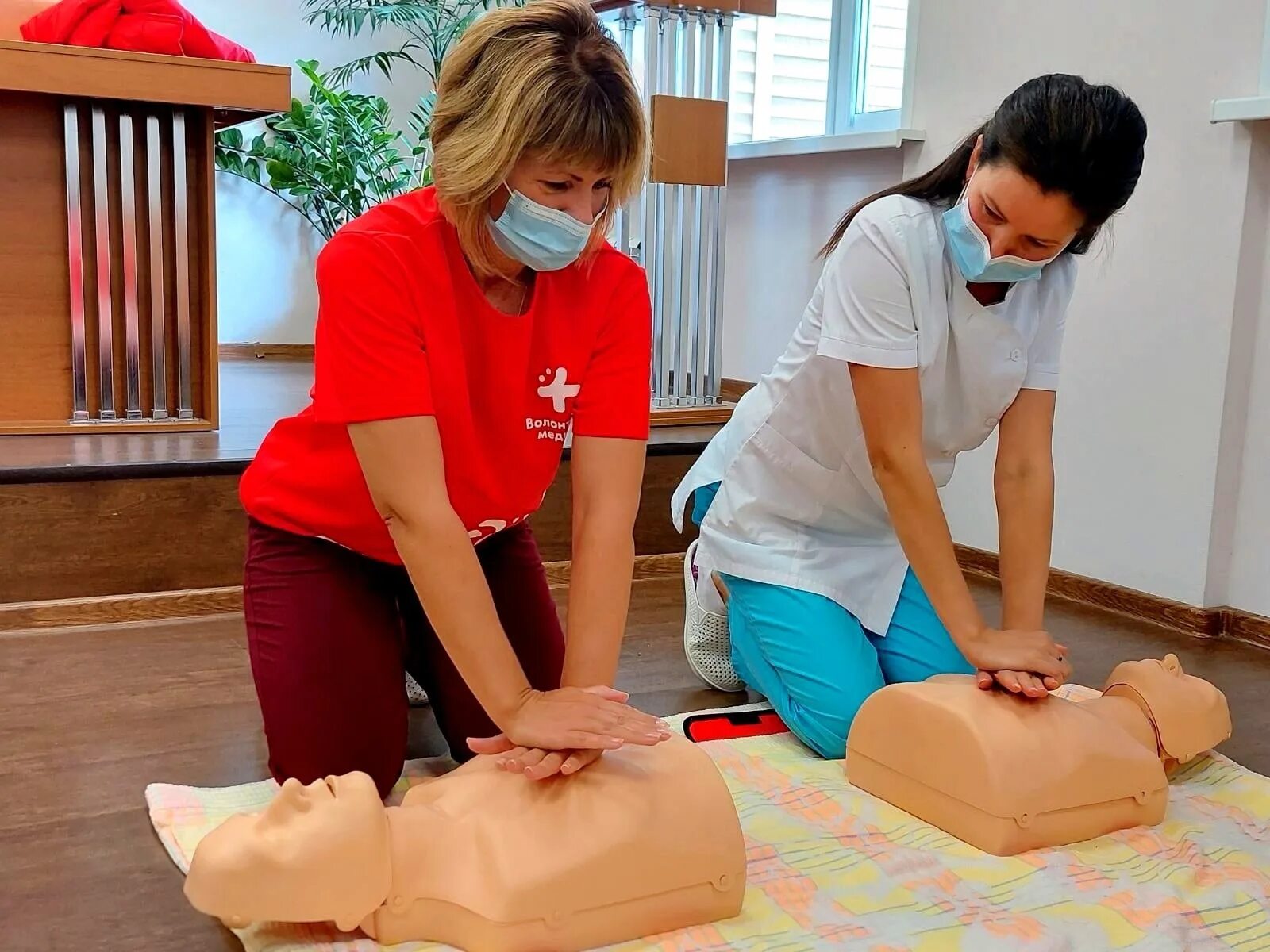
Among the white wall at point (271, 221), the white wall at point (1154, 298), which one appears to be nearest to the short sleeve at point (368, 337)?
the white wall at point (1154, 298)

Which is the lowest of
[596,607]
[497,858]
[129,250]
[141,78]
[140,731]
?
[140,731]

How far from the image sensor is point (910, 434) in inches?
56.7

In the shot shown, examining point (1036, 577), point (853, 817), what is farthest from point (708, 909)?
point (1036, 577)

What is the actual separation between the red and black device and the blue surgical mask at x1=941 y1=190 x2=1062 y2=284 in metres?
0.64

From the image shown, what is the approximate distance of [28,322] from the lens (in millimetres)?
2492

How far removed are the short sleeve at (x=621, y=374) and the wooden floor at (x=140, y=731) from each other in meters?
0.57

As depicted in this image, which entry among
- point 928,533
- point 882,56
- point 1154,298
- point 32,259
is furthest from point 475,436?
point 882,56

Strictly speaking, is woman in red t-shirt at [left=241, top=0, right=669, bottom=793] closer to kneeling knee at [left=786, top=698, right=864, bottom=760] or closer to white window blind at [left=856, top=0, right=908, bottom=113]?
kneeling knee at [left=786, top=698, right=864, bottom=760]

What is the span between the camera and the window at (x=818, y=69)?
327 centimetres

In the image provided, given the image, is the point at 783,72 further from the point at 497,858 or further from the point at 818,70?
the point at 497,858

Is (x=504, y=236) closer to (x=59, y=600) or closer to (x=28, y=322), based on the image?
(x=59, y=600)

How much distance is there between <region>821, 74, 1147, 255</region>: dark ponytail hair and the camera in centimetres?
127

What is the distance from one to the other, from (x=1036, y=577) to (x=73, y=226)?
6.25 feet

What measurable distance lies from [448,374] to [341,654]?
0.36 metres
